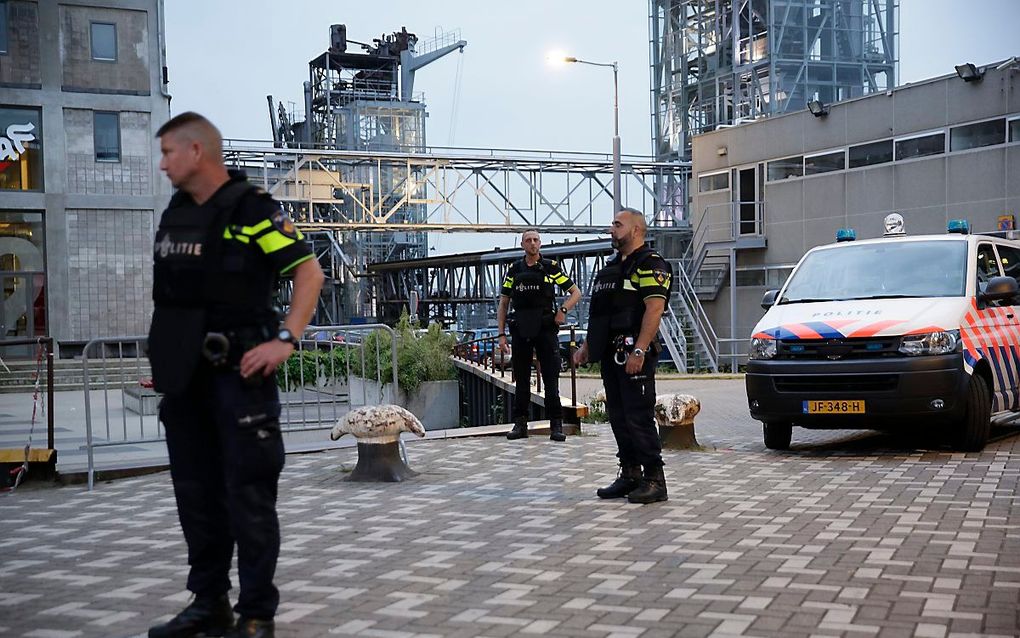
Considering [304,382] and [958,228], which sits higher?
[958,228]

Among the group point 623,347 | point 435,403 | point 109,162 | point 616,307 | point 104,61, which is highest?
point 104,61

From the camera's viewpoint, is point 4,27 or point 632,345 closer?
point 632,345

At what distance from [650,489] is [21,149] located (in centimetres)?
2787

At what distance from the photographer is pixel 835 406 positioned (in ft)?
35.0

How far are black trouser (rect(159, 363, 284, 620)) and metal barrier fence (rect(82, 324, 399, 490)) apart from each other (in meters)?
6.22

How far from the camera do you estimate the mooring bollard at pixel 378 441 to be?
9750 mm

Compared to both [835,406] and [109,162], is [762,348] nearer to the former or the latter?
[835,406]

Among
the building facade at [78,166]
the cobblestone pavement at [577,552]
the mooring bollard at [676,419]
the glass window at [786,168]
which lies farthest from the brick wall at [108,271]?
the cobblestone pavement at [577,552]

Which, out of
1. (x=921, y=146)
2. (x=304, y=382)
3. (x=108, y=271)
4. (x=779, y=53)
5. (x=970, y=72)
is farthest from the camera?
(x=779, y=53)

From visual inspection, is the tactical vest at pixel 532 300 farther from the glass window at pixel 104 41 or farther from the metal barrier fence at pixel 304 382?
the glass window at pixel 104 41

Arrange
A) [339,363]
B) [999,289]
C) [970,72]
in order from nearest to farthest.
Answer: [999,289] → [339,363] → [970,72]

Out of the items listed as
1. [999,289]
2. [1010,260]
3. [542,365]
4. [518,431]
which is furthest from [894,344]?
[518,431]

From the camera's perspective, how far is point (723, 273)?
129 feet

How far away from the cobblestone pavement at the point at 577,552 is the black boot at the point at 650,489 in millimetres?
102
